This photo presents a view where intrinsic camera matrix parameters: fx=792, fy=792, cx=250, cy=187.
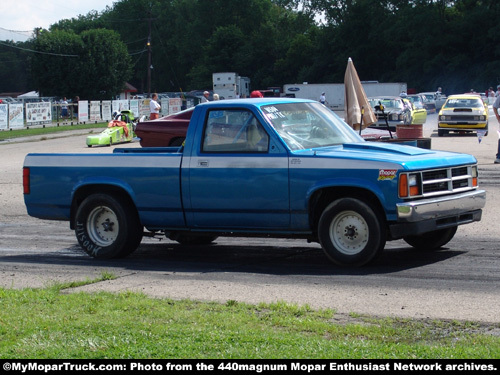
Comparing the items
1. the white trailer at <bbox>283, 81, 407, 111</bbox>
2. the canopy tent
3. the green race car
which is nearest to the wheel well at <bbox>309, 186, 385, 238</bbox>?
the canopy tent

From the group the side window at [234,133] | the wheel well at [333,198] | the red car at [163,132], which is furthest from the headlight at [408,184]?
the red car at [163,132]

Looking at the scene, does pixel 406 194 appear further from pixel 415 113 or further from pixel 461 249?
pixel 415 113

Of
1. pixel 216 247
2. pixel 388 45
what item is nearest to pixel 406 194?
pixel 216 247

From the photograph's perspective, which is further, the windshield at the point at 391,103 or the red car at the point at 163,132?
the windshield at the point at 391,103

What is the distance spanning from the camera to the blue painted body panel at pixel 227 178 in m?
8.44

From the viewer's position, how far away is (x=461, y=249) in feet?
31.2

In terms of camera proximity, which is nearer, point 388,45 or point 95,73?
point 95,73

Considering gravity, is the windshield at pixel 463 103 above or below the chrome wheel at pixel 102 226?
above

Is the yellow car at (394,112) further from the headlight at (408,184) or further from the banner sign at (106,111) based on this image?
the banner sign at (106,111)

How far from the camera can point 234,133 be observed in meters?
9.15

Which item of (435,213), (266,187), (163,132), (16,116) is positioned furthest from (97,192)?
(16,116)

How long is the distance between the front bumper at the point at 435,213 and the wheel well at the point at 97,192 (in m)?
3.32

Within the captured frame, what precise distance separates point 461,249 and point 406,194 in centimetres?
174

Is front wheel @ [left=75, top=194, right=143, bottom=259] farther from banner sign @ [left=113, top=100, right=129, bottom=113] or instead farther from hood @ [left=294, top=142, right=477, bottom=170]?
banner sign @ [left=113, top=100, right=129, bottom=113]
